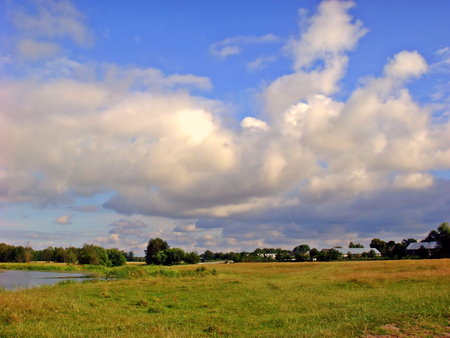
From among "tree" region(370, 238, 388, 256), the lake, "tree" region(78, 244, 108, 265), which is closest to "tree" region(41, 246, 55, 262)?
"tree" region(78, 244, 108, 265)

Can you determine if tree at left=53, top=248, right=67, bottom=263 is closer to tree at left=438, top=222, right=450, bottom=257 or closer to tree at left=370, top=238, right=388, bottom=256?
tree at left=370, top=238, right=388, bottom=256

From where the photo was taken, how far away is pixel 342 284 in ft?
100

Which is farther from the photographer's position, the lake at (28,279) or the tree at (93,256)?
the tree at (93,256)

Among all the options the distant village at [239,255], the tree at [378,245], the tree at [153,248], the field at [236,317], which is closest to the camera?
the field at [236,317]

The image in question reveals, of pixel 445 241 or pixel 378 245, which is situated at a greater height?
pixel 445 241

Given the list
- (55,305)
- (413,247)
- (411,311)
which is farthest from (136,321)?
(413,247)

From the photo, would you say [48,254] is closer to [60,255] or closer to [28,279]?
[60,255]

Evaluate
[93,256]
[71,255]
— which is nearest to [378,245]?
[93,256]

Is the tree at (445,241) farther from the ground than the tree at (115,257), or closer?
farther from the ground

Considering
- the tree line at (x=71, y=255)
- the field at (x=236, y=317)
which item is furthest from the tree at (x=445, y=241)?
the tree line at (x=71, y=255)

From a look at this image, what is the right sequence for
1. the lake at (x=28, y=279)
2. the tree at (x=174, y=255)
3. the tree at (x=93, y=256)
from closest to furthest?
the lake at (x=28, y=279)
the tree at (x=93, y=256)
the tree at (x=174, y=255)

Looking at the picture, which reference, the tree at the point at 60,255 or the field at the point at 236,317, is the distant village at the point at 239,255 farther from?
the field at the point at 236,317

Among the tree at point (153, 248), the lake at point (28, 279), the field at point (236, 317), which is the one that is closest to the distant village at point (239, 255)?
the tree at point (153, 248)

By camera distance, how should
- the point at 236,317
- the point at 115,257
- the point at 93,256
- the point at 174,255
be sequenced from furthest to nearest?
1. the point at 115,257
2. the point at 174,255
3. the point at 93,256
4. the point at 236,317
